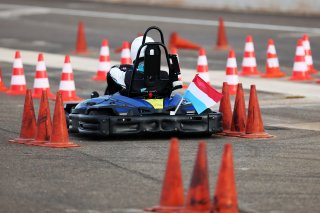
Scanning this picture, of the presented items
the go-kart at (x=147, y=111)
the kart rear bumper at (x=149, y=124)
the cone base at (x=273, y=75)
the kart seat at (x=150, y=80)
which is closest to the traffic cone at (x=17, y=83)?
the cone base at (x=273, y=75)

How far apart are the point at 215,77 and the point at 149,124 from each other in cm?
894

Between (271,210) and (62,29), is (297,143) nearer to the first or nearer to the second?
(271,210)

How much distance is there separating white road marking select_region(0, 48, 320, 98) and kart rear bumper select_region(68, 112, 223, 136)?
5794mm

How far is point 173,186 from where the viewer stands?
31.2ft

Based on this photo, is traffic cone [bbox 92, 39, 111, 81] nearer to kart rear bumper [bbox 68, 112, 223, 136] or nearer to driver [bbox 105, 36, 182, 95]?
driver [bbox 105, 36, 182, 95]

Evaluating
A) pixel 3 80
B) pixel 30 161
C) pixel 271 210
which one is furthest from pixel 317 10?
pixel 271 210

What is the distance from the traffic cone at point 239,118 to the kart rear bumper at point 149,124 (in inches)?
23.8

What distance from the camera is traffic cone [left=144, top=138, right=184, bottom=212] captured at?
374 inches

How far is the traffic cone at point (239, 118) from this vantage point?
14.6 m

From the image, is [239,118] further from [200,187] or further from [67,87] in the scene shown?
[200,187]

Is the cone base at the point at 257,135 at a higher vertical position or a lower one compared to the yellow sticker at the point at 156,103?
lower

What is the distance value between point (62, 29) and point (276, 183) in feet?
74.9

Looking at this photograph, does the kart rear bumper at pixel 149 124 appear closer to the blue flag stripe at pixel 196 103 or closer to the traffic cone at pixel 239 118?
the blue flag stripe at pixel 196 103

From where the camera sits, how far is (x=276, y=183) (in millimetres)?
11148
